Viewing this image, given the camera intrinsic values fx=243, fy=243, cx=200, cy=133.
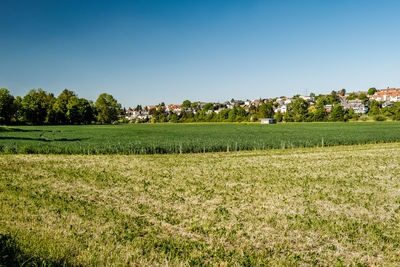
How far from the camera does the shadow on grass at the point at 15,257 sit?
3.78m

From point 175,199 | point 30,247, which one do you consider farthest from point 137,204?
point 30,247

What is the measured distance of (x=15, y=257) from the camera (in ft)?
13.2

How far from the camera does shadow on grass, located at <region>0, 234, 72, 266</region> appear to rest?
3783mm

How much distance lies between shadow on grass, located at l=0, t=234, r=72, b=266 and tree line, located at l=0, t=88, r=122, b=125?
311 feet

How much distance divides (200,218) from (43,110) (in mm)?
105159

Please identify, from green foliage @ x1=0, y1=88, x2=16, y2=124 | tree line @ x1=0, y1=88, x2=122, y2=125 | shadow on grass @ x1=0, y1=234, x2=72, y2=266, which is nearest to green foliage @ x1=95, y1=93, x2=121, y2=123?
tree line @ x1=0, y1=88, x2=122, y2=125

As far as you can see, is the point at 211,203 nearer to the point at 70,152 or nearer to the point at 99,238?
the point at 99,238

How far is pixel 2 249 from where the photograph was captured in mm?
4055

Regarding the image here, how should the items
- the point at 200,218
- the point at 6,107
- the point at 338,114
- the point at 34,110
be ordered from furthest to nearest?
1. the point at 338,114
2. the point at 34,110
3. the point at 6,107
4. the point at 200,218

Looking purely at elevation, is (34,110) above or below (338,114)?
above

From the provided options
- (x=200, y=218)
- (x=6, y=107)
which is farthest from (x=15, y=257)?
(x=6, y=107)

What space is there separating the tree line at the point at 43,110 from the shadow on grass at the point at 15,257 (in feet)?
311

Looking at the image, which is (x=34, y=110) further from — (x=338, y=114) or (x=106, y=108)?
(x=338, y=114)

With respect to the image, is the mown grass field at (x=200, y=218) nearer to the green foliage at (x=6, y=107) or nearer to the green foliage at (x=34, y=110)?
the green foliage at (x=6, y=107)
